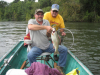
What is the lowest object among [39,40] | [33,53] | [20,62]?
[20,62]

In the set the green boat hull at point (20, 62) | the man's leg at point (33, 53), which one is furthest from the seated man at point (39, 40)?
the green boat hull at point (20, 62)

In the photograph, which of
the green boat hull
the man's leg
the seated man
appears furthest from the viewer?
the seated man

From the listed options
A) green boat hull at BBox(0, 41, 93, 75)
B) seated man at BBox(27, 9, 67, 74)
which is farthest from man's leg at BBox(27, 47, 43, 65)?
green boat hull at BBox(0, 41, 93, 75)

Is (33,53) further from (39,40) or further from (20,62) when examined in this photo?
(20,62)

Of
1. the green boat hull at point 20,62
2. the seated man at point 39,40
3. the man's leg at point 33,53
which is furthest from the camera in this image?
the seated man at point 39,40

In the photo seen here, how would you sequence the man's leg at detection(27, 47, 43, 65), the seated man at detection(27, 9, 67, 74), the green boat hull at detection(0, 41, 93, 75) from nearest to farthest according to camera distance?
the green boat hull at detection(0, 41, 93, 75) < the man's leg at detection(27, 47, 43, 65) < the seated man at detection(27, 9, 67, 74)

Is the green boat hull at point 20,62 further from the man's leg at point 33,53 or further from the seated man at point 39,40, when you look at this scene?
the man's leg at point 33,53

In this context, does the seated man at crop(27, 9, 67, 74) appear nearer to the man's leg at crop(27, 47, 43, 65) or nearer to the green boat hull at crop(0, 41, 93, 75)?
the man's leg at crop(27, 47, 43, 65)

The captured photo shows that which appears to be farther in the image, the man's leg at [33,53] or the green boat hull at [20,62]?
the man's leg at [33,53]

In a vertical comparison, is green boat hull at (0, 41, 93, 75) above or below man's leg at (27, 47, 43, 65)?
below

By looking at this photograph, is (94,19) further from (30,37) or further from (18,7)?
(18,7)

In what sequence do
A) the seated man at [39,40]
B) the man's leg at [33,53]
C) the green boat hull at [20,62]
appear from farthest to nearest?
the seated man at [39,40]
the man's leg at [33,53]
the green boat hull at [20,62]

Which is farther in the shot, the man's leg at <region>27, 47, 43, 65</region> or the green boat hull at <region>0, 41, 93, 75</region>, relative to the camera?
the man's leg at <region>27, 47, 43, 65</region>

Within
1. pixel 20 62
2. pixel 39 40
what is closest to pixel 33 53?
pixel 39 40
